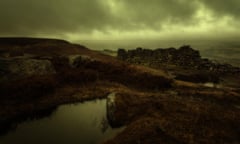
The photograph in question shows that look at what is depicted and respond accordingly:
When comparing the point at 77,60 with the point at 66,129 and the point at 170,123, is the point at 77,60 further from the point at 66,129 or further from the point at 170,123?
the point at 170,123

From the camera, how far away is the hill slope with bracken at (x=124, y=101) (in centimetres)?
1217

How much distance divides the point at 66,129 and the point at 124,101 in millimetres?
6525

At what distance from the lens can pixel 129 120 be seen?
14570 millimetres

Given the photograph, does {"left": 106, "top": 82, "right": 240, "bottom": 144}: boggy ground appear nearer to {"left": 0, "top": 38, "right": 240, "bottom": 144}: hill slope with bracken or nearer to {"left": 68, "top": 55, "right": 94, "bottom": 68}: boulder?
{"left": 0, "top": 38, "right": 240, "bottom": 144}: hill slope with bracken

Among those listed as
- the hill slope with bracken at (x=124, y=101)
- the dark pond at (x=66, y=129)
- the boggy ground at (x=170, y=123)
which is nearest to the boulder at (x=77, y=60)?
the hill slope with bracken at (x=124, y=101)

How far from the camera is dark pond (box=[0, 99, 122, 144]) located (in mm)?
11383

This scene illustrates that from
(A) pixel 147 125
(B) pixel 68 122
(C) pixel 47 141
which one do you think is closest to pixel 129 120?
(A) pixel 147 125

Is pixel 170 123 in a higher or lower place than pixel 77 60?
lower

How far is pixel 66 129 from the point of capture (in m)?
12.8

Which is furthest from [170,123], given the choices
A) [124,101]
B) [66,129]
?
[66,129]

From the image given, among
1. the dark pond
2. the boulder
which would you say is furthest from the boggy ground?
the boulder

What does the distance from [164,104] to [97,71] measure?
14.6 metres

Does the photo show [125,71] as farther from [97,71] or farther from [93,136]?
[93,136]

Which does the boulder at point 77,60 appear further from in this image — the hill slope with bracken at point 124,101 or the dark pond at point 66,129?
the dark pond at point 66,129
